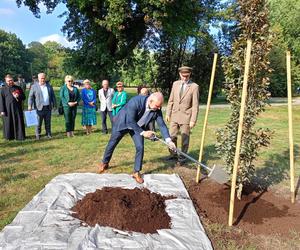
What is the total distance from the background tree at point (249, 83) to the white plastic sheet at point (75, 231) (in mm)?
1083

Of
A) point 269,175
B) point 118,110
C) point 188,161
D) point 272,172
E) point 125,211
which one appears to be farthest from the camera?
point 118,110

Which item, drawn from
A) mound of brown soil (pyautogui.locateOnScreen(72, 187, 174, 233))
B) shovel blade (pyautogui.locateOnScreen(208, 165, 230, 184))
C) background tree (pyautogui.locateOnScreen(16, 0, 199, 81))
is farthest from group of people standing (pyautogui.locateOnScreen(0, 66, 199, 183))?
background tree (pyautogui.locateOnScreen(16, 0, 199, 81))

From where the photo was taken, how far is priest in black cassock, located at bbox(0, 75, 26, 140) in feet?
32.2

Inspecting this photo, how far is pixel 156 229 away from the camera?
4.21 metres

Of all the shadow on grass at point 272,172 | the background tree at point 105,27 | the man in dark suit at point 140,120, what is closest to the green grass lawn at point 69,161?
the shadow on grass at point 272,172

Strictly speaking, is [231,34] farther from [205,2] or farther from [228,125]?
[228,125]

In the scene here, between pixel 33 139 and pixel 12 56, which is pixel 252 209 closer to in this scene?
pixel 33 139

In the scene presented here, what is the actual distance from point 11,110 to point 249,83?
23.6 ft

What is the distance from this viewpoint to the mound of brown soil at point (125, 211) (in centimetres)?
424

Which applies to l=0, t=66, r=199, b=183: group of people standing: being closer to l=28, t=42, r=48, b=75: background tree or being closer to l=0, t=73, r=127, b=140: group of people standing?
l=0, t=73, r=127, b=140: group of people standing

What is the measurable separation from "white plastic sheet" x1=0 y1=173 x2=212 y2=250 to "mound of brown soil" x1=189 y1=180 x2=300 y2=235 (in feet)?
1.30

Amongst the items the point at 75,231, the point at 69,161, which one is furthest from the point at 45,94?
the point at 75,231

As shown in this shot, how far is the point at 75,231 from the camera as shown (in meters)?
4.04

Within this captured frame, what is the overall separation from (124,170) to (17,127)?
14.9ft
